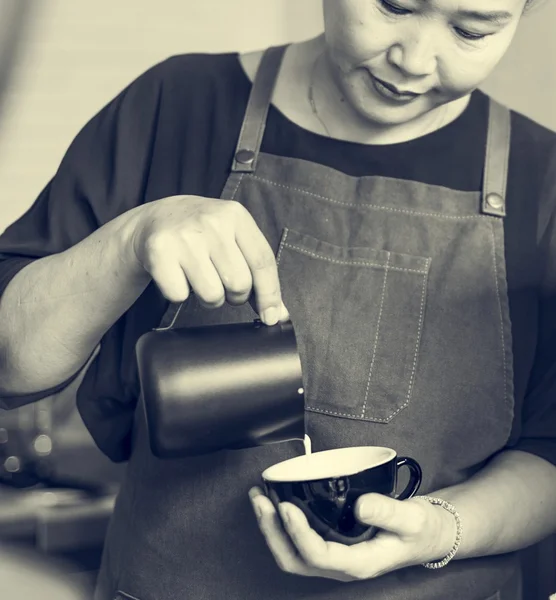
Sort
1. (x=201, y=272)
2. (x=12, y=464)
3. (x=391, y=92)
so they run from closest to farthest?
(x=201, y=272), (x=391, y=92), (x=12, y=464)

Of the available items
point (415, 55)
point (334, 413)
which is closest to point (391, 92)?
point (415, 55)

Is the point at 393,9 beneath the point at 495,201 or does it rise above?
above

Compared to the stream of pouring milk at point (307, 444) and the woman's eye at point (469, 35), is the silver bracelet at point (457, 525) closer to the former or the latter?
the stream of pouring milk at point (307, 444)

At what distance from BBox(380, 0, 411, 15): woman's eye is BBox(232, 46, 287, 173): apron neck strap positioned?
0.51 ft

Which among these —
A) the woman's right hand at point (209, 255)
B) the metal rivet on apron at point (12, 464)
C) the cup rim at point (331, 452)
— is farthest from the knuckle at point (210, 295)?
the metal rivet on apron at point (12, 464)

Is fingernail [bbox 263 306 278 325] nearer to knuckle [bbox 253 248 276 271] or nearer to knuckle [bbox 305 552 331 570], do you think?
knuckle [bbox 253 248 276 271]

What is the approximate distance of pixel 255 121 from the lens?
827 mm

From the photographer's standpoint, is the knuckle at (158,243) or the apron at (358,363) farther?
the apron at (358,363)

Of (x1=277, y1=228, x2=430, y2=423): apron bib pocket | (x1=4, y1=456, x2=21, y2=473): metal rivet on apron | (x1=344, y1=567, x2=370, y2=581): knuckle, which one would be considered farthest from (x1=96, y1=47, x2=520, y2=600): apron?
(x1=4, y1=456, x2=21, y2=473): metal rivet on apron

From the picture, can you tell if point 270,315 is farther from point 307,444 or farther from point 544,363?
point 544,363

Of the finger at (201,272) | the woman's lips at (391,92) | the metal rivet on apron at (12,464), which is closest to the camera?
the finger at (201,272)

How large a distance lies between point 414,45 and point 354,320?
0.22m

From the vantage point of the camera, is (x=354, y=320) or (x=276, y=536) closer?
(x=276, y=536)

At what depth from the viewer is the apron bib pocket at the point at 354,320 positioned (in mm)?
768
